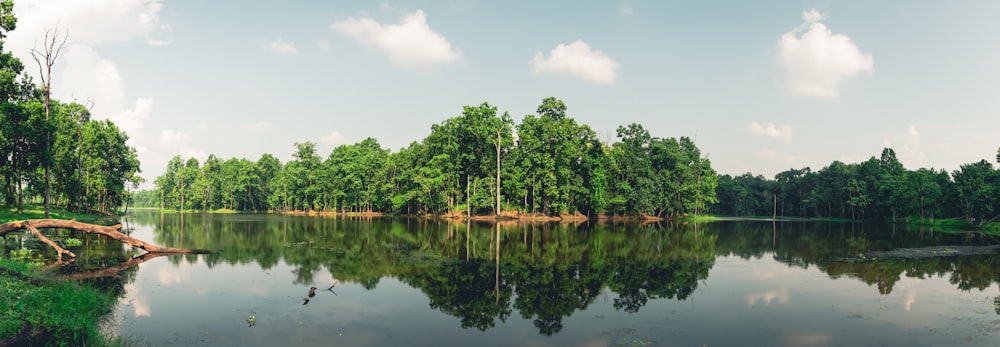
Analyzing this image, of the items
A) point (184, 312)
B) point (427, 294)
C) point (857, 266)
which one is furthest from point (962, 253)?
point (184, 312)

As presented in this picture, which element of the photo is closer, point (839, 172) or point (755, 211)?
point (839, 172)

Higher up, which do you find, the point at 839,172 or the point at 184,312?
the point at 839,172

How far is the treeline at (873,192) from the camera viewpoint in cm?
7230

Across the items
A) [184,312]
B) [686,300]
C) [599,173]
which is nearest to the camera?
[184,312]

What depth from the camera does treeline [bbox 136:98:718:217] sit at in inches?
3004

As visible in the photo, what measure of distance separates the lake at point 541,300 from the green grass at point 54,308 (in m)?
0.70

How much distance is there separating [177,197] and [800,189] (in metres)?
176

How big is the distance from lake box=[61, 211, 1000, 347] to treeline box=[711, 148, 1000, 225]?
216 feet

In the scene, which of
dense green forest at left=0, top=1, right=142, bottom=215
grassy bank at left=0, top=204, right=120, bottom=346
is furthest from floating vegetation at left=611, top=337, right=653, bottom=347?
dense green forest at left=0, top=1, right=142, bottom=215

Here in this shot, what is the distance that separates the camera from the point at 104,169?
6844 cm

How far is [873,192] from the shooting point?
101 metres

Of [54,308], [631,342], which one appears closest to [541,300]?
[631,342]

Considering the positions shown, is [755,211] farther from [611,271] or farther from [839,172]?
[611,271]

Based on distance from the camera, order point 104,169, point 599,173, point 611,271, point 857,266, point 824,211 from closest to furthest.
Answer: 1. point 611,271
2. point 857,266
3. point 104,169
4. point 599,173
5. point 824,211
